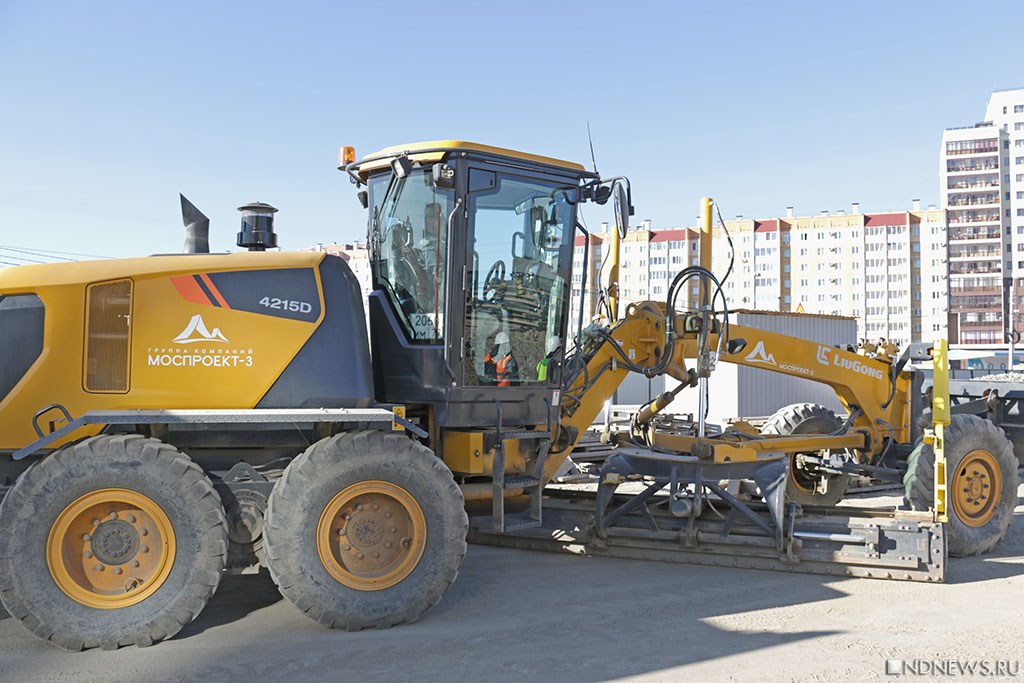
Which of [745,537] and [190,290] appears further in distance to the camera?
[745,537]

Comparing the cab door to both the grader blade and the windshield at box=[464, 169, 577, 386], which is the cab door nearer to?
the windshield at box=[464, 169, 577, 386]

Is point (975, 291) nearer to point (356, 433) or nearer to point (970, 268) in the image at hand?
point (970, 268)

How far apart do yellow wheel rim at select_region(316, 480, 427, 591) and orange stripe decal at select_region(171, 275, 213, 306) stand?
1426 mm

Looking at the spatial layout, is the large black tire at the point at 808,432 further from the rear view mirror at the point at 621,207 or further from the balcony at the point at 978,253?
the balcony at the point at 978,253

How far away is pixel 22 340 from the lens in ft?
16.0

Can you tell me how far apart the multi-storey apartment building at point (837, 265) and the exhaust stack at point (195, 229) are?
3092 inches

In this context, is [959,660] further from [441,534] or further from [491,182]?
[491,182]

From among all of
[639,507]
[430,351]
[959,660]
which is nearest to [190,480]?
[430,351]

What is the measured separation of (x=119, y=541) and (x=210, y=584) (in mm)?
558

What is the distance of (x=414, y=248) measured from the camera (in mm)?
5641

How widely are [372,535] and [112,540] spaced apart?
143cm

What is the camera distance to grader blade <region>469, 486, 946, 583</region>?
5.86m

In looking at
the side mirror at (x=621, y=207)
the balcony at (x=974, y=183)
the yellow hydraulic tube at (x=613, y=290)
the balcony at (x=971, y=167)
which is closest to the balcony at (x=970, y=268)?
the balcony at (x=974, y=183)

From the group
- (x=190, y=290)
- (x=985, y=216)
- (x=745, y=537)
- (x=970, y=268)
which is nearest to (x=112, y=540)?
(x=190, y=290)
